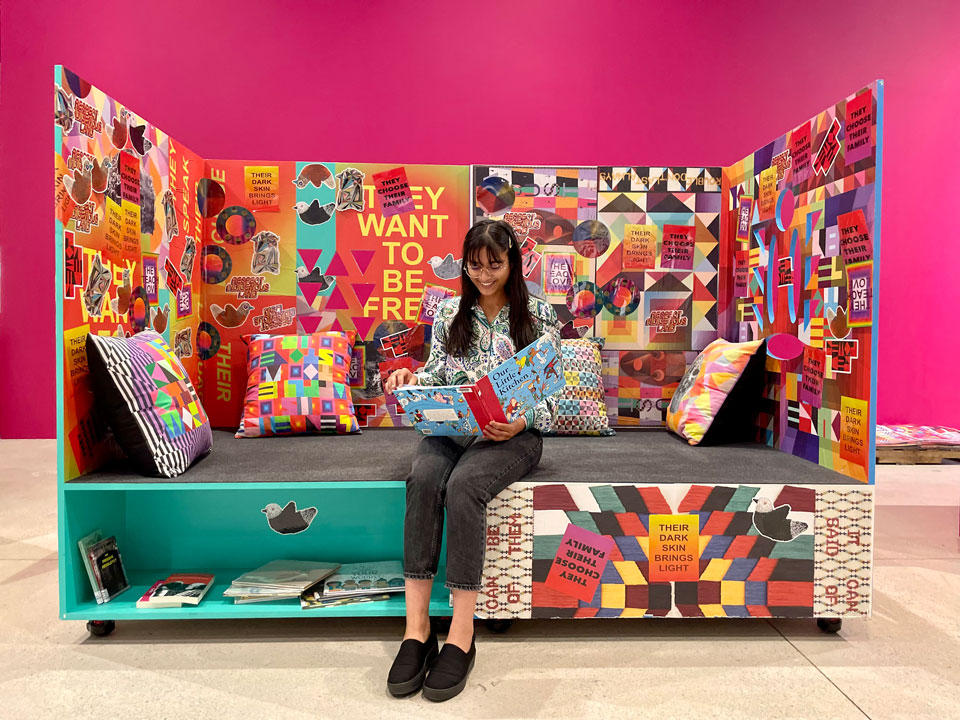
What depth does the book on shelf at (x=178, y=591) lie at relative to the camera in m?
1.89

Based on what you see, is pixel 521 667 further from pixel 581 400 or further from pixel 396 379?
pixel 581 400

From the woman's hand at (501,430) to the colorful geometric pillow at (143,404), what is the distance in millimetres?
867

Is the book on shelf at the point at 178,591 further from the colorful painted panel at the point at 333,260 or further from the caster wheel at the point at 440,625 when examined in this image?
the colorful painted panel at the point at 333,260

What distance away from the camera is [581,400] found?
263 cm

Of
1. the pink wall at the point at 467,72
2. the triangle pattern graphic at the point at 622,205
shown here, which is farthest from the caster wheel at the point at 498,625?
the pink wall at the point at 467,72

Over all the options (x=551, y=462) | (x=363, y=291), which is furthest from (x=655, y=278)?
(x=363, y=291)

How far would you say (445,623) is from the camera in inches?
78.4

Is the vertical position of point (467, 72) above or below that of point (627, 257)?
above

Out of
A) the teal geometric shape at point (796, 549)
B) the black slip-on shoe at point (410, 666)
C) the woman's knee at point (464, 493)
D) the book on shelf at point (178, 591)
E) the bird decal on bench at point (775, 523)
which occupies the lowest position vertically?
the black slip-on shoe at point (410, 666)

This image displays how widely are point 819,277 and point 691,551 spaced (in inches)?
36.7

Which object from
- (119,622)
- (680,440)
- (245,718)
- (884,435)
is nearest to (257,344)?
(119,622)

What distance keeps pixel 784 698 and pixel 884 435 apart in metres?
2.79

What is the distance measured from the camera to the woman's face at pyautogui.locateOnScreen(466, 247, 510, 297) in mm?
1975

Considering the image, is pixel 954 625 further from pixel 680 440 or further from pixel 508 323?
pixel 508 323
